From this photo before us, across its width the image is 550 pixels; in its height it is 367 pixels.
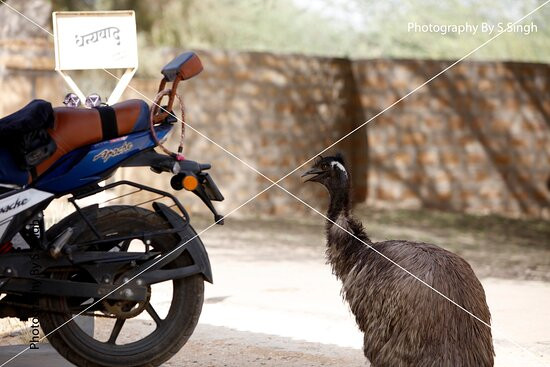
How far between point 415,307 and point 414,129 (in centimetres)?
1113

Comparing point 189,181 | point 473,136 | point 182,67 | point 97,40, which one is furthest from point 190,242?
point 473,136

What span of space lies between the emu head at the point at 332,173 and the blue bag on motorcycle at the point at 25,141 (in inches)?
59.7

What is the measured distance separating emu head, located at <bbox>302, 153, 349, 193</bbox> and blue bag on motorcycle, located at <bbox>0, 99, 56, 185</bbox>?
1.52 metres

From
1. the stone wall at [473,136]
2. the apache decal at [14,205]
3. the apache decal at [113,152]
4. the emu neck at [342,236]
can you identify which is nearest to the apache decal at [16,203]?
the apache decal at [14,205]

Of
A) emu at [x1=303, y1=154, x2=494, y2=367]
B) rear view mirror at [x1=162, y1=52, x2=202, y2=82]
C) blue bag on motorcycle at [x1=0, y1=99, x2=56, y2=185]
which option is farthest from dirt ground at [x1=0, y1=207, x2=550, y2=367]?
rear view mirror at [x1=162, y1=52, x2=202, y2=82]

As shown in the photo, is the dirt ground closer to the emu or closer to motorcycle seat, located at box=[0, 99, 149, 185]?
the emu

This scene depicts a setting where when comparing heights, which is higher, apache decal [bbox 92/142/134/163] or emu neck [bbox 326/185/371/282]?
apache decal [bbox 92/142/134/163]

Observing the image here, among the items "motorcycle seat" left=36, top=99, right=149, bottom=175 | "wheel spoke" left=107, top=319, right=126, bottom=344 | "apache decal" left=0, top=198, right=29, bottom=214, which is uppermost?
"motorcycle seat" left=36, top=99, right=149, bottom=175

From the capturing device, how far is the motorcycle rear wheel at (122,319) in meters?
Result: 5.38

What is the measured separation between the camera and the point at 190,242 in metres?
5.50

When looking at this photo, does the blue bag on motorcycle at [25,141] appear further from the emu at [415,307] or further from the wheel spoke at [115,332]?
the emu at [415,307]

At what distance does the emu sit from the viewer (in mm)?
5230

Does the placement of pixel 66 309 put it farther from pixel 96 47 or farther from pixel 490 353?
pixel 96 47

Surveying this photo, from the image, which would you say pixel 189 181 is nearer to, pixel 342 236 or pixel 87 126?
pixel 87 126
